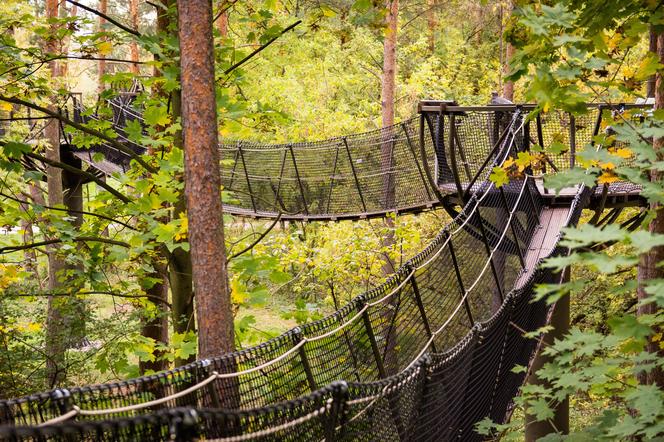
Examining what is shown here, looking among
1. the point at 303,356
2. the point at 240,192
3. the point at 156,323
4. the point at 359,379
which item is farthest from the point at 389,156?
the point at 303,356

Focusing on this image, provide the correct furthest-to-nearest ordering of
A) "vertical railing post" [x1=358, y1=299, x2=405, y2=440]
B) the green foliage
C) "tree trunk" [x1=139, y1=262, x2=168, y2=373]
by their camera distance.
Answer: "tree trunk" [x1=139, y1=262, x2=168, y2=373] < "vertical railing post" [x1=358, y1=299, x2=405, y2=440] < the green foliage

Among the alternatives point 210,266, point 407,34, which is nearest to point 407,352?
point 210,266

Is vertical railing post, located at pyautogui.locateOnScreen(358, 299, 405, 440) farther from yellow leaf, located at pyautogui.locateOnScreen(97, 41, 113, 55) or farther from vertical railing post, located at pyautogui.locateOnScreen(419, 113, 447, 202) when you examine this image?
vertical railing post, located at pyautogui.locateOnScreen(419, 113, 447, 202)

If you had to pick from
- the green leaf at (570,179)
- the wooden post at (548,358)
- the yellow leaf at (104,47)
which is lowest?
the wooden post at (548,358)

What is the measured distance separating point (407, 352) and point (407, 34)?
60.7 ft

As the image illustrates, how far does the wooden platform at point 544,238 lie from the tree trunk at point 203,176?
251cm

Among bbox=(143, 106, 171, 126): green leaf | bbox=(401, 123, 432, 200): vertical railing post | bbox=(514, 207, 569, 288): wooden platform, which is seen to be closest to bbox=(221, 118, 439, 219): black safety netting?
bbox=(401, 123, 432, 200): vertical railing post

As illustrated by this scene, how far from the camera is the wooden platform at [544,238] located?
511cm

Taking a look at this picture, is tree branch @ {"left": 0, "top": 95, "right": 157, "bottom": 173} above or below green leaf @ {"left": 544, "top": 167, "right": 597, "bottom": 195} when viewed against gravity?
above

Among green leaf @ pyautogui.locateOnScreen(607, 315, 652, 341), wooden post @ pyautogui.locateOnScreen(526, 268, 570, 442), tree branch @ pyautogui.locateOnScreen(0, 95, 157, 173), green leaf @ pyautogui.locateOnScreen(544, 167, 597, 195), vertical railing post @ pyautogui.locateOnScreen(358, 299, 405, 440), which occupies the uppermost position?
tree branch @ pyautogui.locateOnScreen(0, 95, 157, 173)

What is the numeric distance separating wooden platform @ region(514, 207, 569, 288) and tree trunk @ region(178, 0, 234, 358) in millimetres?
2509

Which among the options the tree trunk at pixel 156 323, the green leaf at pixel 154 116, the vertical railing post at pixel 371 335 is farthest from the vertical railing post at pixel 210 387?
the tree trunk at pixel 156 323

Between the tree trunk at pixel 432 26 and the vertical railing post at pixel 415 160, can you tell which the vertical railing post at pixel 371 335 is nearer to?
the vertical railing post at pixel 415 160

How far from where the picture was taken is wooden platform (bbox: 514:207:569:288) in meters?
5.11
